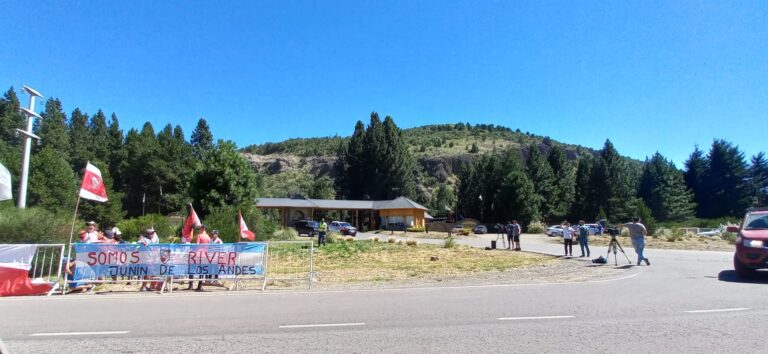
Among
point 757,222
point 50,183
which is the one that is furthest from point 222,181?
point 757,222

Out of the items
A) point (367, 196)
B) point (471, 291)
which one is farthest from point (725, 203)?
point (471, 291)

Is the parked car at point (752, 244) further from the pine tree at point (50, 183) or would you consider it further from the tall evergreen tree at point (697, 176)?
the tall evergreen tree at point (697, 176)

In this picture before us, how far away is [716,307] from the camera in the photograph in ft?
27.1

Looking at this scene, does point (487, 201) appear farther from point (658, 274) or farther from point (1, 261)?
point (1, 261)

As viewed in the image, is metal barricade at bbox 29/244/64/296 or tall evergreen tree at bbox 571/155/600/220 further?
tall evergreen tree at bbox 571/155/600/220

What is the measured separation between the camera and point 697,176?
81500 millimetres

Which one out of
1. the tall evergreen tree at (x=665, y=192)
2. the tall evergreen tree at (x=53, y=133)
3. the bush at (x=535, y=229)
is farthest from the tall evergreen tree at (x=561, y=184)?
the tall evergreen tree at (x=53, y=133)

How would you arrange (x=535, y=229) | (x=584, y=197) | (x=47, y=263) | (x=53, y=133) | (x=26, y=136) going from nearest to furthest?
(x=47, y=263), (x=26, y=136), (x=535, y=229), (x=53, y=133), (x=584, y=197)

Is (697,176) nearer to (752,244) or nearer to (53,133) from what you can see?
(752,244)

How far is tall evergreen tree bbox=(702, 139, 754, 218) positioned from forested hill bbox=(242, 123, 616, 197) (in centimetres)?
4617

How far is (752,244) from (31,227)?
20.4 meters

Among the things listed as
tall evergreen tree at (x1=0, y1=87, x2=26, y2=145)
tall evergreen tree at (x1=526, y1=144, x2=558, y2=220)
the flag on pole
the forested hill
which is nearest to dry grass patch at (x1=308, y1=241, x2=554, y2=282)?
the flag on pole

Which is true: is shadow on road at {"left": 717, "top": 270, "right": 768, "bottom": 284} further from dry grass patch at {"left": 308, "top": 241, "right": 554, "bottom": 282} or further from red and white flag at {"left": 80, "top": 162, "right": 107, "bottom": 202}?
red and white flag at {"left": 80, "top": 162, "right": 107, "bottom": 202}

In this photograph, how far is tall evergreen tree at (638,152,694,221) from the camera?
7519cm
